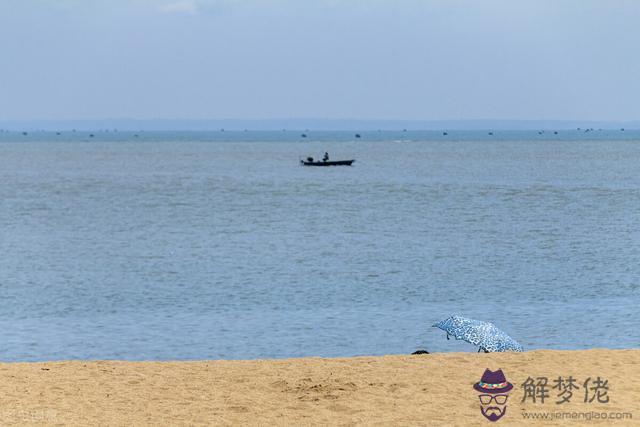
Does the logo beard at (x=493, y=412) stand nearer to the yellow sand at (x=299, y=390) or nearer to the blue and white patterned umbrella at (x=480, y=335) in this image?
the yellow sand at (x=299, y=390)

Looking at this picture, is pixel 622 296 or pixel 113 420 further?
pixel 622 296

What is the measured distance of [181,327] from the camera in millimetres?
26250

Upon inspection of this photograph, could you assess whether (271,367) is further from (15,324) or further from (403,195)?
(403,195)

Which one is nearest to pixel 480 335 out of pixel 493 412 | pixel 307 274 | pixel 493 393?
pixel 493 393

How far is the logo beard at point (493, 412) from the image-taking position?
1421cm

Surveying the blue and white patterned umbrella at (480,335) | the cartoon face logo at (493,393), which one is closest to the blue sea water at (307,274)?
the blue and white patterned umbrella at (480,335)

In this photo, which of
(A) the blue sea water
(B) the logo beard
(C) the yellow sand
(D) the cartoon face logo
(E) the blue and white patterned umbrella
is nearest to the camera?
(B) the logo beard

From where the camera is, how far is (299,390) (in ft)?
52.4

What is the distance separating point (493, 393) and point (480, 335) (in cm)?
362

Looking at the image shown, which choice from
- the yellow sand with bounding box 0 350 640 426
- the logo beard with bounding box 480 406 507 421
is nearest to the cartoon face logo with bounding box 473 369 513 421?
the logo beard with bounding box 480 406 507 421

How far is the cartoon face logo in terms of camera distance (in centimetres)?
1451

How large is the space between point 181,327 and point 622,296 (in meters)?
14.2

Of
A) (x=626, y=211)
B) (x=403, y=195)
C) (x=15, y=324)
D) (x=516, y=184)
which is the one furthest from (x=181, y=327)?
(x=516, y=184)

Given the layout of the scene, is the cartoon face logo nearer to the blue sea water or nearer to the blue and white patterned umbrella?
the blue and white patterned umbrella
